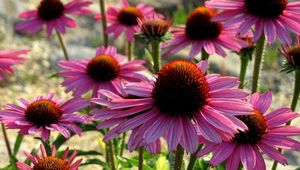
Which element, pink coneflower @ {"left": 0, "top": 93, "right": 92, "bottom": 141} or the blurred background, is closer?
pink coneflower @ {"left": 0, "top": 93, "right": 92, "bottom": 141}

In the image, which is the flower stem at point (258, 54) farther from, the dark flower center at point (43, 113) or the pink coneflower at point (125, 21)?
the pink coneflower at point (125, 21)

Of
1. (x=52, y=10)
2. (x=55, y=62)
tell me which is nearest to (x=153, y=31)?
(x=52, y=10)

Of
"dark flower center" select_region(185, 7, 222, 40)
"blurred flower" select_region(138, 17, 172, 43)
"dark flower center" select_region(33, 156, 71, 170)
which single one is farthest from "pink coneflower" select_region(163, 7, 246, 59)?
"dark flower center" select_region(33, 156, 71, 170)

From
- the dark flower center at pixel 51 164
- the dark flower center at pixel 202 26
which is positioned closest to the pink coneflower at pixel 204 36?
the dark flower center at pixel 202 26

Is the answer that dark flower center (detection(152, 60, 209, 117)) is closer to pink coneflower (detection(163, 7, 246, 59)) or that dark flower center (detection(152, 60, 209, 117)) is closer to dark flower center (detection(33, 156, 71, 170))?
dark flower center (detection(33, 156, 71, 170))

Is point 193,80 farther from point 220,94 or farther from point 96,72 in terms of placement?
point 96,72

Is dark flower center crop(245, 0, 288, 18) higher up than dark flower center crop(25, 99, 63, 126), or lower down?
higher up

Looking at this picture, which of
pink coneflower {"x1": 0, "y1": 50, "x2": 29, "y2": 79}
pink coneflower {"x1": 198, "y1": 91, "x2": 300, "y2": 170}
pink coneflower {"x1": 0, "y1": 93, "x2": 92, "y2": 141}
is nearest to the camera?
pink coneflower {"x1": 198, "y1": 91, "x2": 300, "y2": 170}

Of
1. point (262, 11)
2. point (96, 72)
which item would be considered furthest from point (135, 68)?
point (262, 11)
